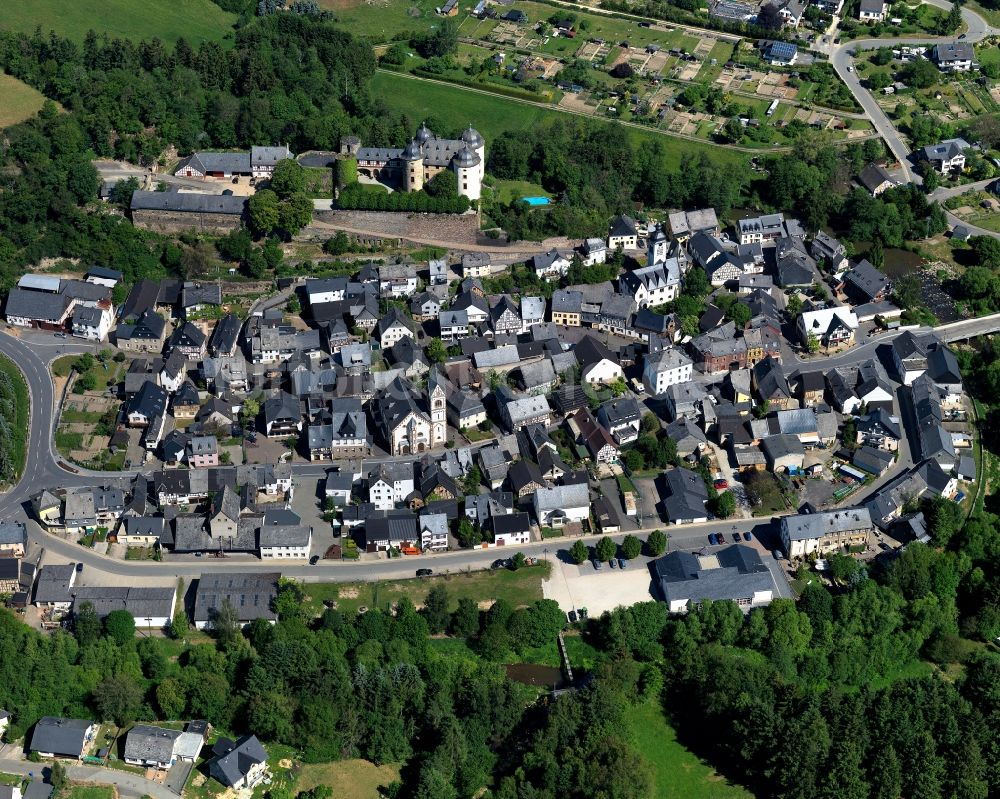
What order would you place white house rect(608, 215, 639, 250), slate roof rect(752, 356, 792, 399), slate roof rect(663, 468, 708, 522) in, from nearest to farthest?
slate roof rect(663, 468, 708, 522), slate roof rect(752, 356, 792, 399), white house rect(608, 215, 639, 250)

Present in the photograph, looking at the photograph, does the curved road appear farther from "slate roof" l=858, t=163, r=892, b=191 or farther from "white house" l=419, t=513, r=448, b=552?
"white house" l=419, t=513, r=448, b=552

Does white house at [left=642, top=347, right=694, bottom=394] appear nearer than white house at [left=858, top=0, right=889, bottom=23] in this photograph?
Yes

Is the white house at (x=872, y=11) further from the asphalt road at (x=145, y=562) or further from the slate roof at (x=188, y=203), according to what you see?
the slate roof at (x=188, y=203)

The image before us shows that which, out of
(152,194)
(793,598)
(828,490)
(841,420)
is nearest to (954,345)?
(841,420)

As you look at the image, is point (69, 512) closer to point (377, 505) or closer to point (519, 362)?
point (377, 505)

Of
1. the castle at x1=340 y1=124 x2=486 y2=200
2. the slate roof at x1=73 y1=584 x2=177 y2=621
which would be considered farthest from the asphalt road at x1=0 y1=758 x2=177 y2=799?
the castle at x1=340 y1=124 x2=486 y2=200

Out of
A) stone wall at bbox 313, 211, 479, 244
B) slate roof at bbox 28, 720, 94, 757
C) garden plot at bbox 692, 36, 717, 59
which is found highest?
garden plot at bbox 692, 36, 717, 59

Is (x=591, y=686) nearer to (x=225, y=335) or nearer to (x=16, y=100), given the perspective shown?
(x=225, y=335)
